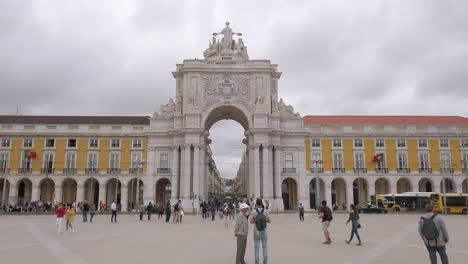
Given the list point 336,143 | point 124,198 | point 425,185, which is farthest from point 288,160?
point 124,198

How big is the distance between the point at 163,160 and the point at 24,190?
21785 millimetres

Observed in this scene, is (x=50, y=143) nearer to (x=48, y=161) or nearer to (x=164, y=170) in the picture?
(x=48, y=161)

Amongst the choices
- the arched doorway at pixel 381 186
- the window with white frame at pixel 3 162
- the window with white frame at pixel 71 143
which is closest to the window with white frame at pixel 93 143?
the window with white frame at pixel 71 143

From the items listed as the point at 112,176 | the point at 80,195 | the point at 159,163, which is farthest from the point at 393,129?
the point at 80,195

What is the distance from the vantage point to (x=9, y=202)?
5706 centimetres

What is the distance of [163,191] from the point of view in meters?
64.9

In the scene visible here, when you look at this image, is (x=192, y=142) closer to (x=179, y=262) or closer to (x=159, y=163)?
(x=159, y=163)

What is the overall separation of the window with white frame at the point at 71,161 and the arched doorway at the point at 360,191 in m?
42.3

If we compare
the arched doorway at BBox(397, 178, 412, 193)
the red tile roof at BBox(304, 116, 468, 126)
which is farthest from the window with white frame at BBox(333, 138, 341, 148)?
the arched doorway at BBox(397, 178, 412, 193)

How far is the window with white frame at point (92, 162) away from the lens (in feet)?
194

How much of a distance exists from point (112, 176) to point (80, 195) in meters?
5.16

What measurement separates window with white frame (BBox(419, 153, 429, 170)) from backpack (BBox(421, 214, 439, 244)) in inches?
2160

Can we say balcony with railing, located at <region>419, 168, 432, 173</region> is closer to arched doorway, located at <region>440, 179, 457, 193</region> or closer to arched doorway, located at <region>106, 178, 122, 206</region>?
arched doorway, located at <region>440, 179, 457, 193</region>

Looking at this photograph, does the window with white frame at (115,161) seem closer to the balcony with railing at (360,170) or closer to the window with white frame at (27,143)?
the window with white frame at (27,143)
